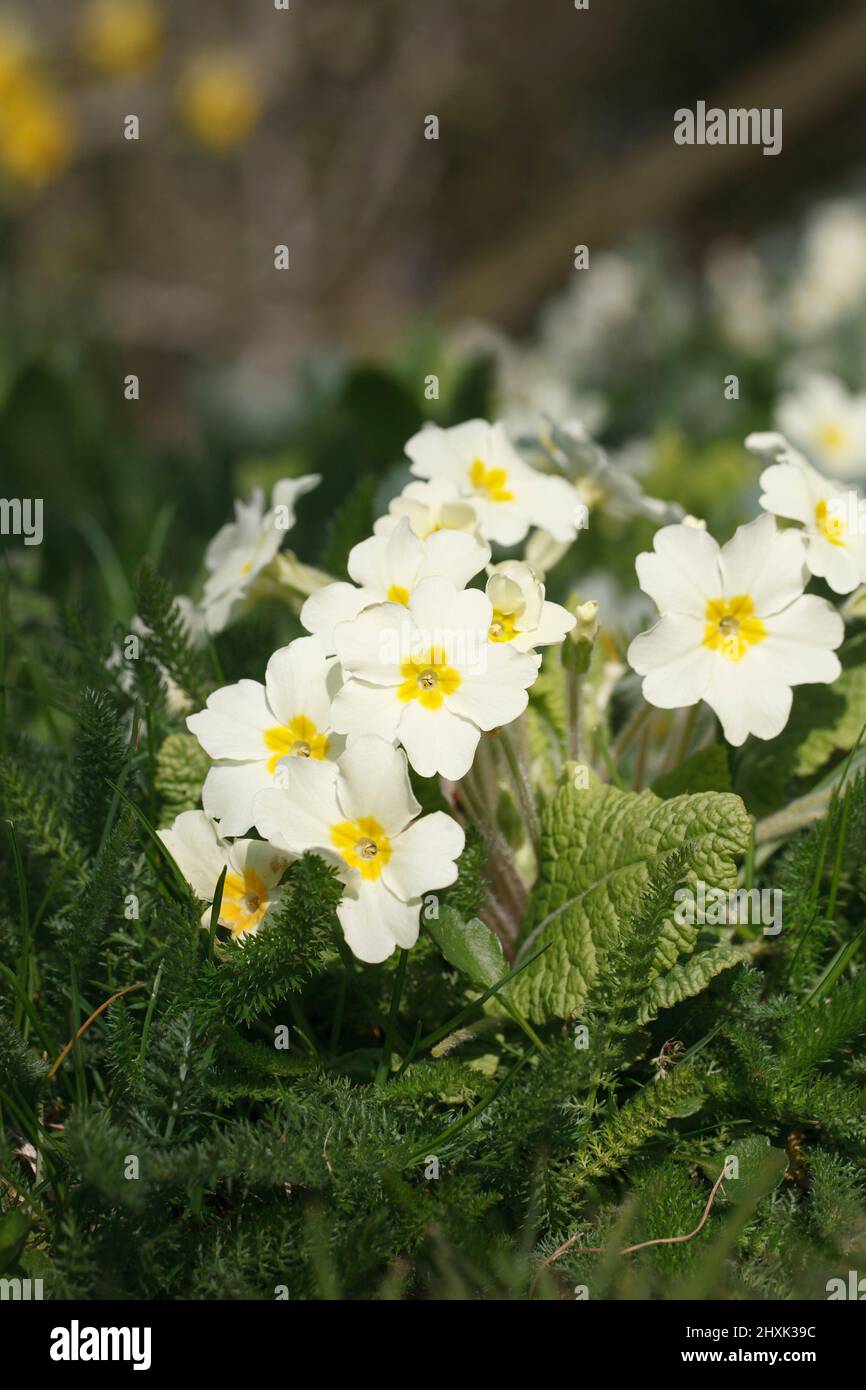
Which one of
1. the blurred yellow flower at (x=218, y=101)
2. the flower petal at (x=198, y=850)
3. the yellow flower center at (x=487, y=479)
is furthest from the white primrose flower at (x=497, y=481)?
the blurred yellow flower at (x=218, y=101)

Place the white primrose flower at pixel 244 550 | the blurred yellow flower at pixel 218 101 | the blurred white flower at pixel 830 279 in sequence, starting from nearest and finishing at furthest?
the white primrose flower at pixel 244 550, the blurred white flower at pixel 830 279, the blurred yellow flower at pixel 218 101

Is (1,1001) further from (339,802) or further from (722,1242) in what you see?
(722,1242)

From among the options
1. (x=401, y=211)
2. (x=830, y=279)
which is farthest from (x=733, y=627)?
(x=401, y=211)

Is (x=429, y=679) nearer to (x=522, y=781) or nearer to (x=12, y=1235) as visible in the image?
(x=522, y=781)

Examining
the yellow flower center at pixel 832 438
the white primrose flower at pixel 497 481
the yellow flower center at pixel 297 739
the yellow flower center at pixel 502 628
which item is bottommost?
the yellow flower center at pixel 297 739

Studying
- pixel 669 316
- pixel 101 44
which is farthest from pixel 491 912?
pixel 101 44

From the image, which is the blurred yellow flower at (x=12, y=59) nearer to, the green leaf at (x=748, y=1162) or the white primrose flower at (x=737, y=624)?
the white primrose flower at (x=737, y=624)
